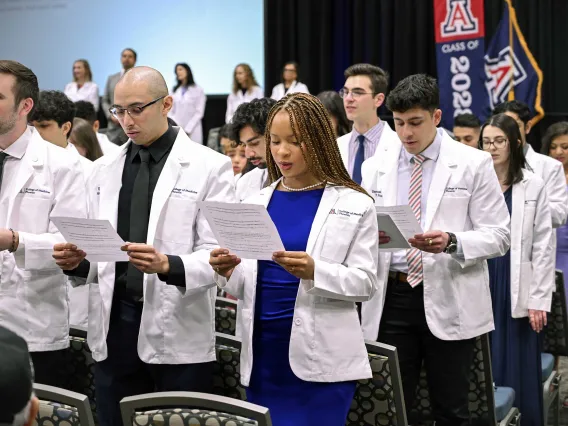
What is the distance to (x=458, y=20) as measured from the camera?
31.6 ft

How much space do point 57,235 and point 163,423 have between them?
1.10 meters

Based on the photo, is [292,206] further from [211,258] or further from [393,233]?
[393,233]

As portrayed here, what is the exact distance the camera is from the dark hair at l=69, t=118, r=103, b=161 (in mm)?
4934

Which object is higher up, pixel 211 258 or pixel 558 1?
pixel 558 1

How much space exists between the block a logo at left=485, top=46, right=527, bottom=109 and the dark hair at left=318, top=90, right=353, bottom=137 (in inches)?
174

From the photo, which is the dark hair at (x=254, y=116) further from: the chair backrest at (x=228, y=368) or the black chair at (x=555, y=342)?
the black chair at (x=555, y=342)

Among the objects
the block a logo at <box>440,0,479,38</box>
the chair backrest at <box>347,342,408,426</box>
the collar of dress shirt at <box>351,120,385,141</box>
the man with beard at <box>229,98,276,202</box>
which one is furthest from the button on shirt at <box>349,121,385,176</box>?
the block a logo at <box>440,0,479,38</box>

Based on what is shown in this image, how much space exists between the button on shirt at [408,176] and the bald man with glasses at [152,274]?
0.86 meters

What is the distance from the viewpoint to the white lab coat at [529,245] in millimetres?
4516

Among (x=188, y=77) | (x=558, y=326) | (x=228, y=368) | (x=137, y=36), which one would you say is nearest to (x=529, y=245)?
(x=558, y=326)

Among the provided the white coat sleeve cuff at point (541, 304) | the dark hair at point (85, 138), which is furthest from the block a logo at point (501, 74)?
the dark hair at point (85, 138)

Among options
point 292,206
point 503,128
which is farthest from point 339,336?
point 503,128

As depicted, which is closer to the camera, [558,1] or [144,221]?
[144,221]

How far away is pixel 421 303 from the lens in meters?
3.48
